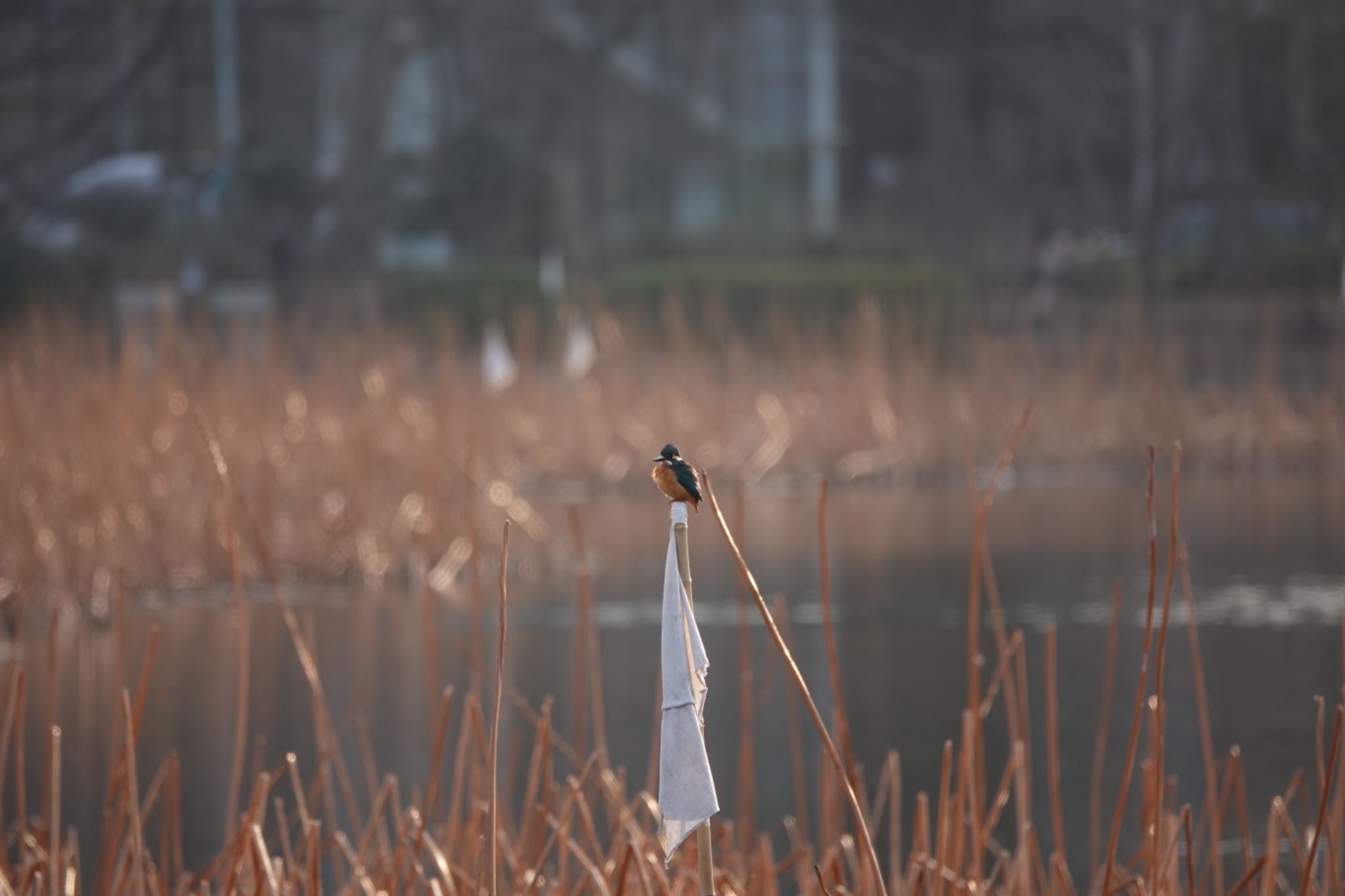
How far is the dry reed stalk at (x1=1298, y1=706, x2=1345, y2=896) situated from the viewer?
2443mm

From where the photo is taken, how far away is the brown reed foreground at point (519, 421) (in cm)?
777

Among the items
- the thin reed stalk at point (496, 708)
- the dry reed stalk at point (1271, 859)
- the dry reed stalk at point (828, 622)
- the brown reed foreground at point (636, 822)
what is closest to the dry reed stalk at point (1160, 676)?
the brown reed foreground at point (636, 822)

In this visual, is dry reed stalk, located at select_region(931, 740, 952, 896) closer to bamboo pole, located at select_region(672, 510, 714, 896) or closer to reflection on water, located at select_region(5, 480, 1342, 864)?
bamboo pole, located at select_region(672, 510, 714, 896)

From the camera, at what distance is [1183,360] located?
16.0 metres

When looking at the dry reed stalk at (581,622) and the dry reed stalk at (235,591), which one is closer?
the dry reed stalk at (235,591)

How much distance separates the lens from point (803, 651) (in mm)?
7316

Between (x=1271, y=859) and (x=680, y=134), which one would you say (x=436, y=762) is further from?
(x=680, y=134)

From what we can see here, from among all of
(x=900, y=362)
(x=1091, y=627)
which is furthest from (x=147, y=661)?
(x=900, y=362)

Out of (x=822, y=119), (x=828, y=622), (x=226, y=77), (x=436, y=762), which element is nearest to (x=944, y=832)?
(x=828, y=622)

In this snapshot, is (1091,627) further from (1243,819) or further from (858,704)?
(1243,819)

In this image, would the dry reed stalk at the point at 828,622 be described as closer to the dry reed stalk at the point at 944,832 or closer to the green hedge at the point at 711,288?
the dry reed stalk at the point at 944,832

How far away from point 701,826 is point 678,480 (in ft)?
1.11

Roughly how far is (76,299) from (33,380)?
29.4 feet

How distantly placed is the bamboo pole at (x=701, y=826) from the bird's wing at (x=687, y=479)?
32 mm
